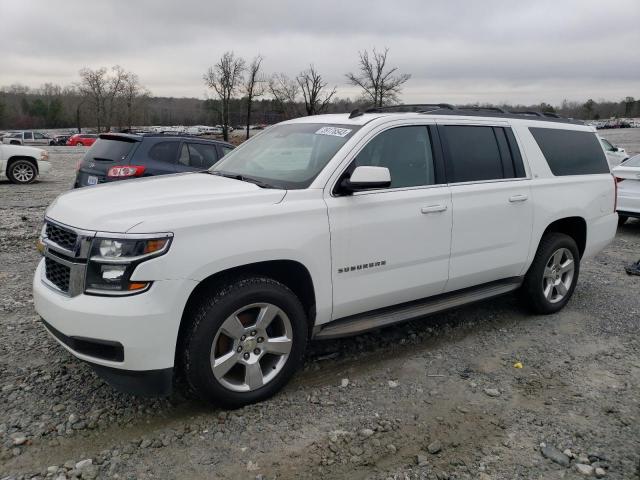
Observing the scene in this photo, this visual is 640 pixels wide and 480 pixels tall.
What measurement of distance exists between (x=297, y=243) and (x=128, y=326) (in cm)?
111

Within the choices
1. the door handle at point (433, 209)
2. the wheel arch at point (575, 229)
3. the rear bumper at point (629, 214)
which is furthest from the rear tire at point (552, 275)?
the rear bumper at point (629, 214)

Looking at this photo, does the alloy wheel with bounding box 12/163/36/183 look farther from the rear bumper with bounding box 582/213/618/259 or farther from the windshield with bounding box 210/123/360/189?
the rear bumper with bounding box 582/213/618/259

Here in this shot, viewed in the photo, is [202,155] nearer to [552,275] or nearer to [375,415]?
[552,275]

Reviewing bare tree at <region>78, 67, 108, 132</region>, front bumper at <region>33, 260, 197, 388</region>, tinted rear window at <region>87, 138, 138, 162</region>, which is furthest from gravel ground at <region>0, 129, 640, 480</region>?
bare tree at <region>78, 67, 108, 132</region>

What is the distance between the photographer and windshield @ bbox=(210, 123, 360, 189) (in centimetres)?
379

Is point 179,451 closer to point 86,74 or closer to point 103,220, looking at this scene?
point 103,220

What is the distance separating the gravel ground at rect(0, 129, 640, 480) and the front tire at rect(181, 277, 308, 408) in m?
0.18

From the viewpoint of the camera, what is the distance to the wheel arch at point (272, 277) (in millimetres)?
3174

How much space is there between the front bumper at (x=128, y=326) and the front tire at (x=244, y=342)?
7.1 inches

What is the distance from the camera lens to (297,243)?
11.1ft

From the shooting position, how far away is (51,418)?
129 inches

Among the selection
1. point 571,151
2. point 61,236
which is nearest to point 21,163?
point 61,236

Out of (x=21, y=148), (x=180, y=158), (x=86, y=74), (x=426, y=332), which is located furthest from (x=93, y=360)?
(x=86, y=74)

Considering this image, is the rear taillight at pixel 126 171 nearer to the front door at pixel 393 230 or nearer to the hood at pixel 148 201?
the hood at pixel 148 201
